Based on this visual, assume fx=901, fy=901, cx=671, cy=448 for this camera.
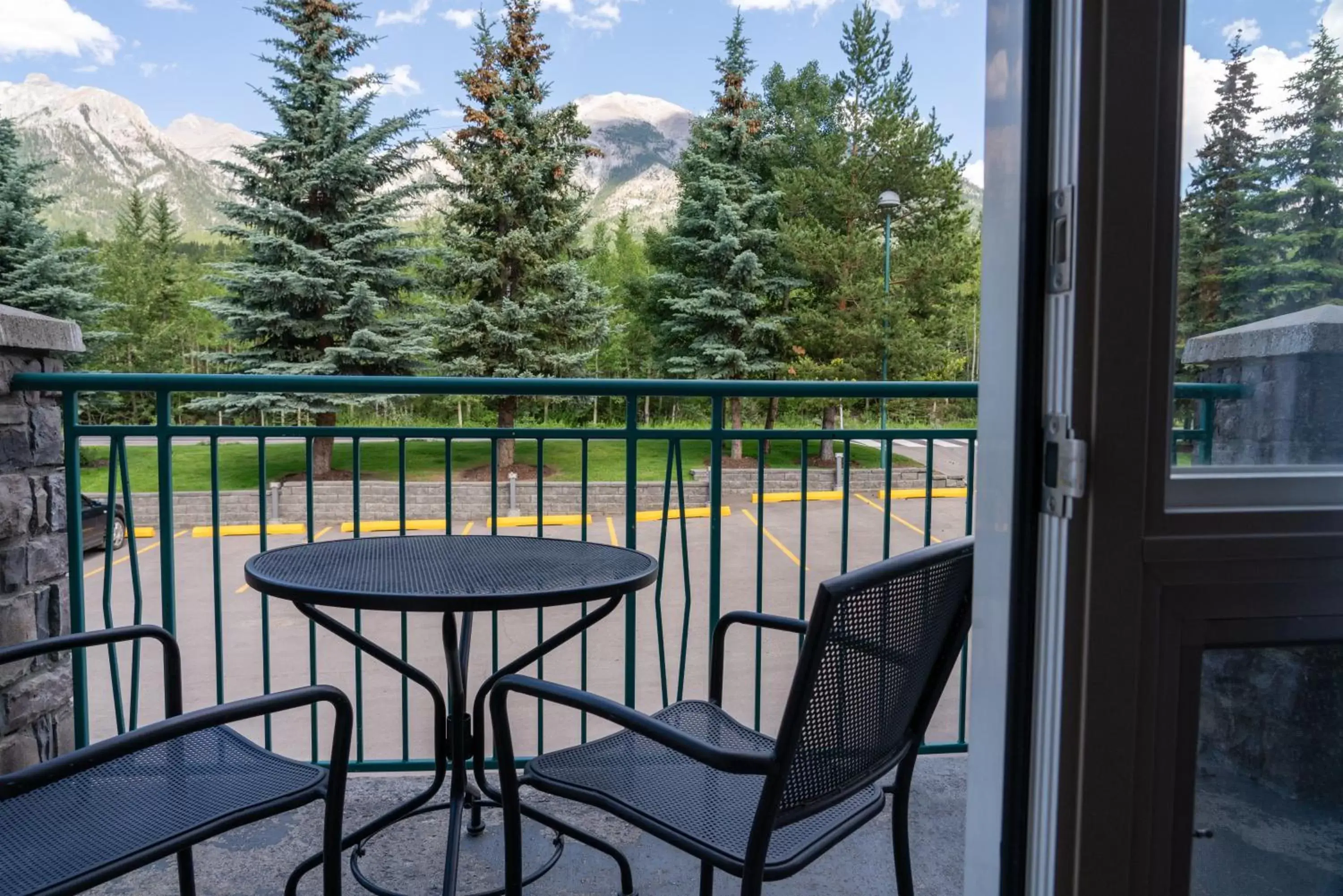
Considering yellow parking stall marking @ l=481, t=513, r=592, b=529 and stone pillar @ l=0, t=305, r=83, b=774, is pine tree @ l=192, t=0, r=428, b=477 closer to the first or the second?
yellow parking stall marking @ l=481, t=513, r=592, b=529

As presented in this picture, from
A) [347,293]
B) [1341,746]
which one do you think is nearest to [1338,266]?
[1341,746]

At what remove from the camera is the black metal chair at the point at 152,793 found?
114 centimetres

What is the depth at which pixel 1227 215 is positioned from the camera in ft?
2.81

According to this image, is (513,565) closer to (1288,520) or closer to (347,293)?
(1288,520)

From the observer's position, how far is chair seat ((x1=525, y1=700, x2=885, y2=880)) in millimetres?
1271

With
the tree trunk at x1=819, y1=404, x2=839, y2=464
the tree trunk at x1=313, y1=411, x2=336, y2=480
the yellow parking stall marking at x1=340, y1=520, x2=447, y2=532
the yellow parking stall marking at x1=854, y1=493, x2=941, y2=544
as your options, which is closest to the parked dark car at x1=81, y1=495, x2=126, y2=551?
the yellow parking stall marking at x1=340, y1=520, x2=447, y2=532

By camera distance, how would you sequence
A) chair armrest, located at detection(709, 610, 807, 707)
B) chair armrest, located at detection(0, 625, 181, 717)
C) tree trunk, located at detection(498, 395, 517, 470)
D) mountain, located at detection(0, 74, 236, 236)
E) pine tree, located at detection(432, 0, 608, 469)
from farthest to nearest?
mountain, located at detection(0, 74, 236, 236)
tree trunk, located at detection(498, 395, 517, 470)
pine tree, located at detection(432, 0, 608, 469)
chair armrest, located at detection(709, 610, 807, 707)
chair armrest, located at detection(0, 625, 181, 717)

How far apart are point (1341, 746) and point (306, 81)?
699 inches

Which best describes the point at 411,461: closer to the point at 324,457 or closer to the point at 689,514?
the point at 324,457

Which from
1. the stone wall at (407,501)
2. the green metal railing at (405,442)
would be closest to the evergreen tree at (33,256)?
the stone wall at (407,501)

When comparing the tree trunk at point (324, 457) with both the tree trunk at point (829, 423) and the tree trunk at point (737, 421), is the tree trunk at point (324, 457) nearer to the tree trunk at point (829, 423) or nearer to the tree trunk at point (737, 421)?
the tree trunk at point (737, 421)

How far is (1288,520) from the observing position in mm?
837

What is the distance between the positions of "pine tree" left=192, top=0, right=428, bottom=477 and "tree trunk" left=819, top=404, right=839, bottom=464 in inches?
361

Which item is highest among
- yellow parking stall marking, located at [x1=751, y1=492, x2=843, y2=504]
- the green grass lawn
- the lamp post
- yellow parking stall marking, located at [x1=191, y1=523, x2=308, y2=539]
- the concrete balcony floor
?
the lamp post
